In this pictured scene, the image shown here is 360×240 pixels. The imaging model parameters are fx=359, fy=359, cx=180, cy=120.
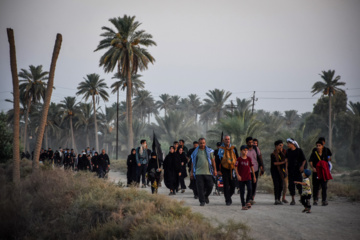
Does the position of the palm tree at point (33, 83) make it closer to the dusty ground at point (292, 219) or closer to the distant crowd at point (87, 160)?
the distant crowd at point (87, 160)

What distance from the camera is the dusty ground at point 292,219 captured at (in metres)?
6.54

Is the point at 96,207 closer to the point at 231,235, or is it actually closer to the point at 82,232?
the point at 82,232

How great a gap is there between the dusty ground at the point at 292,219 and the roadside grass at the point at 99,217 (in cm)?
53

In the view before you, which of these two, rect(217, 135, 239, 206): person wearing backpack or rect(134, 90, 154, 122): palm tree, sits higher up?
rect(134, 90, 154, 122): palm tree

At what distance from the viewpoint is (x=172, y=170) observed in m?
13.4

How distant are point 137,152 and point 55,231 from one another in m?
6.90

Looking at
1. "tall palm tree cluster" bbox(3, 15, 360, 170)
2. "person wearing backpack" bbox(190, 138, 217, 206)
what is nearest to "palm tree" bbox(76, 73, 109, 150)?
"tall palm tree cluster" bbox(3, 15, 360, 170)

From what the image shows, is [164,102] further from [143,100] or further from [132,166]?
[132,166]

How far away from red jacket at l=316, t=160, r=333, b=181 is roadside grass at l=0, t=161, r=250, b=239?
4.27 meters

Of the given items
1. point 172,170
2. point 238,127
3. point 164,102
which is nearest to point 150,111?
point 164,102

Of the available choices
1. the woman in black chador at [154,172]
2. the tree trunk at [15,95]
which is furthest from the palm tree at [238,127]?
the tree trunk at [15,95]

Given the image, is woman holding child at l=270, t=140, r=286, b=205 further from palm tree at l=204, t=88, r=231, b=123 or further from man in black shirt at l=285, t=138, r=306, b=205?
palm tree at l=204, t=88, r=231, b=123

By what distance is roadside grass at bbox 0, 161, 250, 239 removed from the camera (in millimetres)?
6211

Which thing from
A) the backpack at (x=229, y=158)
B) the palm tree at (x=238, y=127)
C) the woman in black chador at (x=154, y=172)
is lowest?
the woman in black chador at (x=154, y=172)
